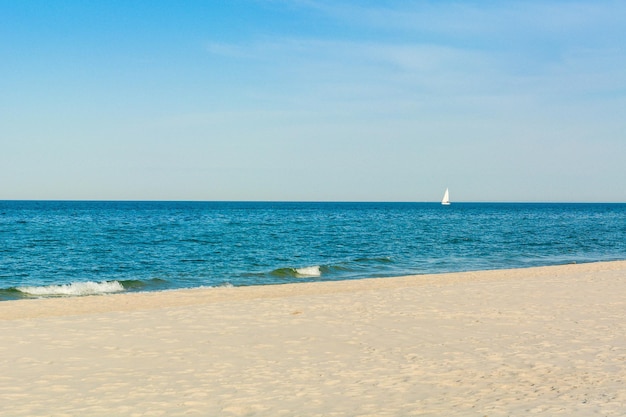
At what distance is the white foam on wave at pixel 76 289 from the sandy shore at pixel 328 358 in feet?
22.9

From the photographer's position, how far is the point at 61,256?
1508 inches

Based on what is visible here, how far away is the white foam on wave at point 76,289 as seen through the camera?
24312mm

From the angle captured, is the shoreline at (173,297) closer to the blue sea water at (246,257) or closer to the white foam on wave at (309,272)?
the blue sea water at (246,257)

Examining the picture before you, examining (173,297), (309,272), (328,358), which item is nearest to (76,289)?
(173,297)

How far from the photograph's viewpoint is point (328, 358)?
1053 centimetres

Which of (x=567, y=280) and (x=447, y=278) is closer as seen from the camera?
(x=567, y=280)

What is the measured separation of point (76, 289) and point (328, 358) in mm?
17555

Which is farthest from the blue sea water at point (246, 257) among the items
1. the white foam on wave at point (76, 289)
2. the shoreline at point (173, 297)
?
the shoreline at point (173, 297)

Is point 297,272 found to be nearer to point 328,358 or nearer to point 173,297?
point 173,297

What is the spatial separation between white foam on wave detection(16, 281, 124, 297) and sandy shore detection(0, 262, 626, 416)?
275 inches

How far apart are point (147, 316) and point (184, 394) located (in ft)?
22.1

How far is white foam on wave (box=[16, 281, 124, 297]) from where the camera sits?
24.3 m

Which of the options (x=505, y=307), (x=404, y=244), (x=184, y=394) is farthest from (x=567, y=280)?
(x=404, y=244)

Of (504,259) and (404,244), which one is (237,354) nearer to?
(504,259)
